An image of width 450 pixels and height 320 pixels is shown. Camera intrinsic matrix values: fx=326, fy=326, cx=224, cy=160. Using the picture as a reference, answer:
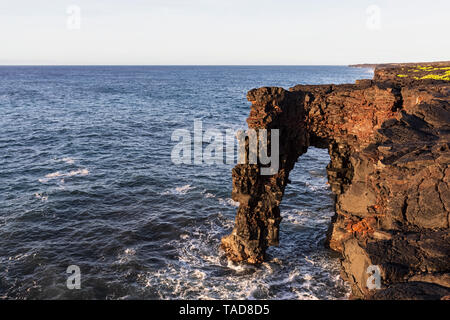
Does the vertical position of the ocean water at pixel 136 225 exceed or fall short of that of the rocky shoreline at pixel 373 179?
it falls short

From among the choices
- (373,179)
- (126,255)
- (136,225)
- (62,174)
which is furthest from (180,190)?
(373,179)

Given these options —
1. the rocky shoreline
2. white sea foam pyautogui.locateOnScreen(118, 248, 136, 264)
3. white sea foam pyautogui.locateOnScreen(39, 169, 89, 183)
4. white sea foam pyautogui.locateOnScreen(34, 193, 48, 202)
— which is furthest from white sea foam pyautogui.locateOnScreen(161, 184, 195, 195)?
the rocky shoreline

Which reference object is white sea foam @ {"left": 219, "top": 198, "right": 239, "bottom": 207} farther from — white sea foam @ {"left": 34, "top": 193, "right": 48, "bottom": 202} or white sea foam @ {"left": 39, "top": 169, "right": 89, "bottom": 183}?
white sea foam @ {"left": 34, "top": 193, "right": 48, "bottom": 202}

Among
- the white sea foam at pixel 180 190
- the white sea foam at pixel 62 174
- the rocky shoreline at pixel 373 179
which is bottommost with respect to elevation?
the white sea foam at pixel 180 190

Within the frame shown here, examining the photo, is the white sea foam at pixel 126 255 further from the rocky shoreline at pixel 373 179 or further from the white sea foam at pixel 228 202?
the white sea foam at pixel 228 202

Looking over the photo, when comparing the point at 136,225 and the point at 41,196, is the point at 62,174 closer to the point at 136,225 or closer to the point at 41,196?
the point at 41,196

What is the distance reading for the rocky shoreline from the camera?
13.8m

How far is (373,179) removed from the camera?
18766 millimetres

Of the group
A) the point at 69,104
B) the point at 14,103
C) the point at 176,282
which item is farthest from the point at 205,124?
the point at 14,103

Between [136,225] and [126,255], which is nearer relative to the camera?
[126,255]

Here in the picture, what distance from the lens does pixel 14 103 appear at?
9556 centimetres

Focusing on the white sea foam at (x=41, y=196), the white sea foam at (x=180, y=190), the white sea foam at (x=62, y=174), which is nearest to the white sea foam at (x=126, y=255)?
the white sea foam at (x=180, y=190)

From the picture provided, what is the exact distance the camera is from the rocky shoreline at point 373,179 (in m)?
13.8
